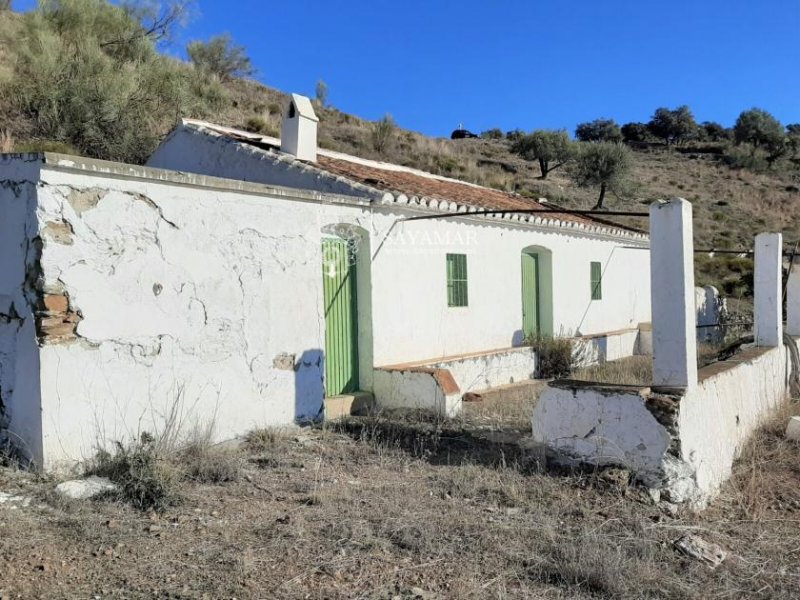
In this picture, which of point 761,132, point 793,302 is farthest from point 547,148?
point 793,302

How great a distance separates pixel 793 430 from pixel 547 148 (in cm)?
2880

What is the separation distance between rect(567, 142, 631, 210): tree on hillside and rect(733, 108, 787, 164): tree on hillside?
63.3 feet

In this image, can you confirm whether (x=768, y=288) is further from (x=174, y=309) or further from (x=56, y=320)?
(x=56, y=320)

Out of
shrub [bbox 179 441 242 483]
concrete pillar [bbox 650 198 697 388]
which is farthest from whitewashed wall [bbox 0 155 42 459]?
concrete pillar [bbox 650 198 697 388]

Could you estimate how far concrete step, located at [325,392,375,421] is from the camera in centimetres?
778

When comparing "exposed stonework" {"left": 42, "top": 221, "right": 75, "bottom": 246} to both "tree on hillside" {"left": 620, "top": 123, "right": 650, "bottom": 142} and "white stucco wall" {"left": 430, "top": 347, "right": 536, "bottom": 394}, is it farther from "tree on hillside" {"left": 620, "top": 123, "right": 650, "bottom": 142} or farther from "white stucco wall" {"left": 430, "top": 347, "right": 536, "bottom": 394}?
"tree on hillside" {"left": 620, "top": 123, "right": 650, "bottom": 142}

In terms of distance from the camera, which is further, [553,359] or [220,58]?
[220,58]

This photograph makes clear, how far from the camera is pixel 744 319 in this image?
18.8 metres

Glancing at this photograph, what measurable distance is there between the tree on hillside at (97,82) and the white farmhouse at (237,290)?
15.0ft

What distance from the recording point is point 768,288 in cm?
896

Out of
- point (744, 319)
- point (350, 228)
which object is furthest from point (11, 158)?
point (744, 319)

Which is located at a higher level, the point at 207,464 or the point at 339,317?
the point at 339,317

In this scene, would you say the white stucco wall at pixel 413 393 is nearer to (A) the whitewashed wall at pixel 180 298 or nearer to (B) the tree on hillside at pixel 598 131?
(A) the whitewashed wall at pixel 180 298

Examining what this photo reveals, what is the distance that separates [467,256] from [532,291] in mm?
2642
